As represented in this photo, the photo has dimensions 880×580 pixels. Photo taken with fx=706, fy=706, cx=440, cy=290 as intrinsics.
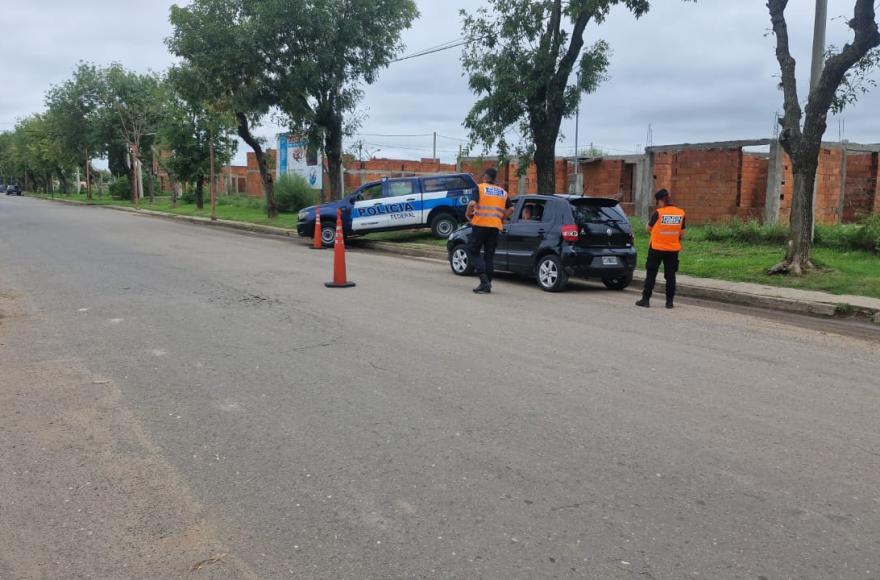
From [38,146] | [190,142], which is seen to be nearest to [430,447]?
[190,142]

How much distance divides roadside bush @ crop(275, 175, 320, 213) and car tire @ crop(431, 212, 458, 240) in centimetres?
1763

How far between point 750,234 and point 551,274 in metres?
7.54

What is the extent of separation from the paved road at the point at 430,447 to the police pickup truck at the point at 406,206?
1163 cm

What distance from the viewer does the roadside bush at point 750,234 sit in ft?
53.2

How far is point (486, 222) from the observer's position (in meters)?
11.3

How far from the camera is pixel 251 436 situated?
4.70m

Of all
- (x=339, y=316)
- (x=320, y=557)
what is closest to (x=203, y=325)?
(x=339, y=316)

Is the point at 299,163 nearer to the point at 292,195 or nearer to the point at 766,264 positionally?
the point at 292,195

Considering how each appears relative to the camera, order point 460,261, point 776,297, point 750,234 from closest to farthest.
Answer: point 776,297 → point 460,261 → point 750,234

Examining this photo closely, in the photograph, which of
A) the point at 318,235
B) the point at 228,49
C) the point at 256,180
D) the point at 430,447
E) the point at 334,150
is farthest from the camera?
the point at 256,180

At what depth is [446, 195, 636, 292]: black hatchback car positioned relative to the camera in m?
11.3

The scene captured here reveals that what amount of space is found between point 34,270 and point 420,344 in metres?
9.14

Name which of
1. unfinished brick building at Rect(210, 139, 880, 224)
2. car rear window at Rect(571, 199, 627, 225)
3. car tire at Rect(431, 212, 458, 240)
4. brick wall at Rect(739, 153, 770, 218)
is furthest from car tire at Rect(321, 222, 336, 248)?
brick wall at Rect(739, 153, 770, 218)

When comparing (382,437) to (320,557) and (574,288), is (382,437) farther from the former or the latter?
(574,288)
